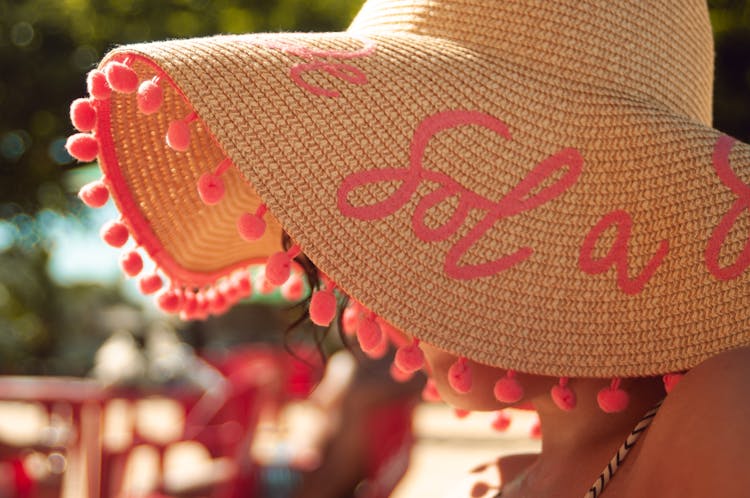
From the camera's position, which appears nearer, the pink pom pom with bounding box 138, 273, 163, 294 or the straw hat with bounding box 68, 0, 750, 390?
the straw hat with bounding box 68, 0, 750, 390

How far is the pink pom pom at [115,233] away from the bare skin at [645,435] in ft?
1.34

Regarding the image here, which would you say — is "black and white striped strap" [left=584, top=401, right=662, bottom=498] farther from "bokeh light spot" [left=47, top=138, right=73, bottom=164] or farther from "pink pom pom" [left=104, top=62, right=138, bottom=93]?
"bokeh light spot" [left=47, top=138, right=73, bottom=164]

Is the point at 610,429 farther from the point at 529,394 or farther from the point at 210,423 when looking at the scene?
the point at 210,423

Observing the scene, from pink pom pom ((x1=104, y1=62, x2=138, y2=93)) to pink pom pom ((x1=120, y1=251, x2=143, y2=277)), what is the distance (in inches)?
13.9

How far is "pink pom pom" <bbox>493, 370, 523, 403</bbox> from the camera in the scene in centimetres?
88

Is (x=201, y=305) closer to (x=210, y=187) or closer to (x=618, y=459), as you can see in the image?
(x=210, y=187)

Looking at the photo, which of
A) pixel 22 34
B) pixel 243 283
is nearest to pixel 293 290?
pixel 243 283

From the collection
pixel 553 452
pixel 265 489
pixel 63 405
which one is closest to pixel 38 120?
pixel 63 405

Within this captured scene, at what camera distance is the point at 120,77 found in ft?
2.55

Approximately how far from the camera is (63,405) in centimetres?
355

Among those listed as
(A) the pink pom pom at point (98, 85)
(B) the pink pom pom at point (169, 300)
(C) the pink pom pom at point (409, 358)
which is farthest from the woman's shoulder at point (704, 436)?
(B) the pink pom pom at point (169, 300)

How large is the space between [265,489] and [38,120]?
4131 millimetres

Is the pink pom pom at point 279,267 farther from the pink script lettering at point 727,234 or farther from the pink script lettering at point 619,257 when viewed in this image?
the pink script lettering at point 727,234

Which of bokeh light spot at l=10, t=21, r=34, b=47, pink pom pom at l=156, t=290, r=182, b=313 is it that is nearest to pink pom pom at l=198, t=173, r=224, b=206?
pink pom pom at l=156, t=290, r=182, b=313
